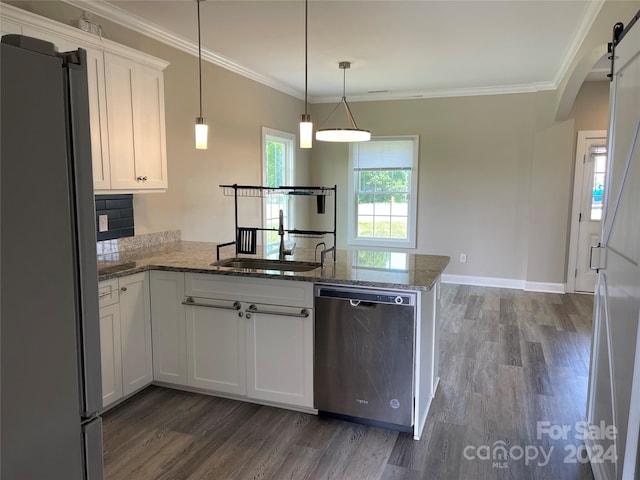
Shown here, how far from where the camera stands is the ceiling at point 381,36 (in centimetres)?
335

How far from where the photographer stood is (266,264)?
3301 millimetres

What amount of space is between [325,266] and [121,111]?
5.73 ft

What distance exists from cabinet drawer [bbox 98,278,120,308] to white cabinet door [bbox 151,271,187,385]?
0.29 metres

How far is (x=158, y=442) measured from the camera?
255 centimetres

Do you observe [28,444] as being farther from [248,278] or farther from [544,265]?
[544,265]

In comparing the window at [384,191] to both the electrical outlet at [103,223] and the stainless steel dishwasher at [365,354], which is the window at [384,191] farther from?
the stainless steel dishwasher at [365,354]

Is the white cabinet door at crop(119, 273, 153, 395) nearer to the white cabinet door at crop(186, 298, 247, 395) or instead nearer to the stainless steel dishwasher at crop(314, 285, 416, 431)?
the white cabinet door at crop(186, 298, 247, 395)

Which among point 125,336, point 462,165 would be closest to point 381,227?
point 462,165

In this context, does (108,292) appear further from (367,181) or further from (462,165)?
(462,165)

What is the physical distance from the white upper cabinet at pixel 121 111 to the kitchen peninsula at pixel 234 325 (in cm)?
62

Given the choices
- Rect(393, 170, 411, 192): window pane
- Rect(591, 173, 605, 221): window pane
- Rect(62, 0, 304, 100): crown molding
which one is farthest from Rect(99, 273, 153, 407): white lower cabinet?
Rect(591, 173, 605, 221): window pane

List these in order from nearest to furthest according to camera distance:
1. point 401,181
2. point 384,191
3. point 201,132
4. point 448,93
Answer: point 201,132 → point 448,93 → point 401,181 → point 384,191

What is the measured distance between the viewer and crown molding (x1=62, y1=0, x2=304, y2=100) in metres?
3.26

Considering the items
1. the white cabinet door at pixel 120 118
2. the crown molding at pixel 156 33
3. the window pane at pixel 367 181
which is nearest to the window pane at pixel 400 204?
the window pane at pixel 367 181
